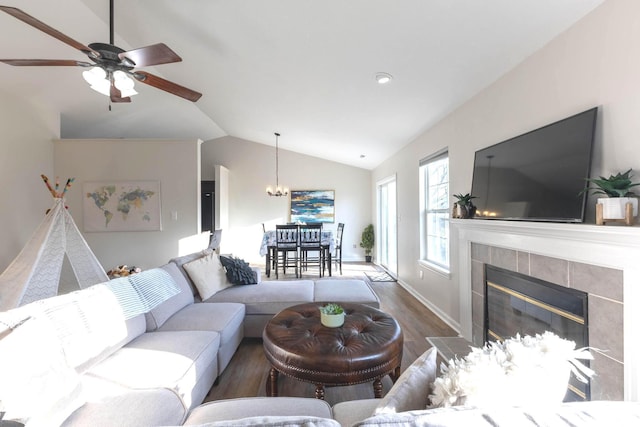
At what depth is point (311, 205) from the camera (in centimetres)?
715

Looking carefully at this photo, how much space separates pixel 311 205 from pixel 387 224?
2.03m

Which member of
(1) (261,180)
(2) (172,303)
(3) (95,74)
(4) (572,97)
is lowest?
(2) (172,303)

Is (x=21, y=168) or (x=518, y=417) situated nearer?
(x=518, y=417)

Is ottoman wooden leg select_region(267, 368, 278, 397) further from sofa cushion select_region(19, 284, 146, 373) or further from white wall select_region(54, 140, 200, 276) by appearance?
white wall select_region(54, 140, 200, 276)

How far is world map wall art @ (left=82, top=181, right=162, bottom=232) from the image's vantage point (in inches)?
171

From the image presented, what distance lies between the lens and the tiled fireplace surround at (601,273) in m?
A: 1.23

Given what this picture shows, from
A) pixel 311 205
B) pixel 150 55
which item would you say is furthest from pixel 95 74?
pixel 311 205

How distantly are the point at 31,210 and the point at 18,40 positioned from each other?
229cm

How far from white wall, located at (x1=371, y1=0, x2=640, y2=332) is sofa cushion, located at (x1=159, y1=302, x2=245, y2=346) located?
2.29m

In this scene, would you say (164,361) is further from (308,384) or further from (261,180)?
(261,180)

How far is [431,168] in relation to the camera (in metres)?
3.81

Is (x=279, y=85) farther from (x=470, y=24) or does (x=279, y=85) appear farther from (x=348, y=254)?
(x=348, y=254)

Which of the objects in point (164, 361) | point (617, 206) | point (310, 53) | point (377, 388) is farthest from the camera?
point (310, 53)

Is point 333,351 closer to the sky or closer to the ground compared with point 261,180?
closer to the ground
